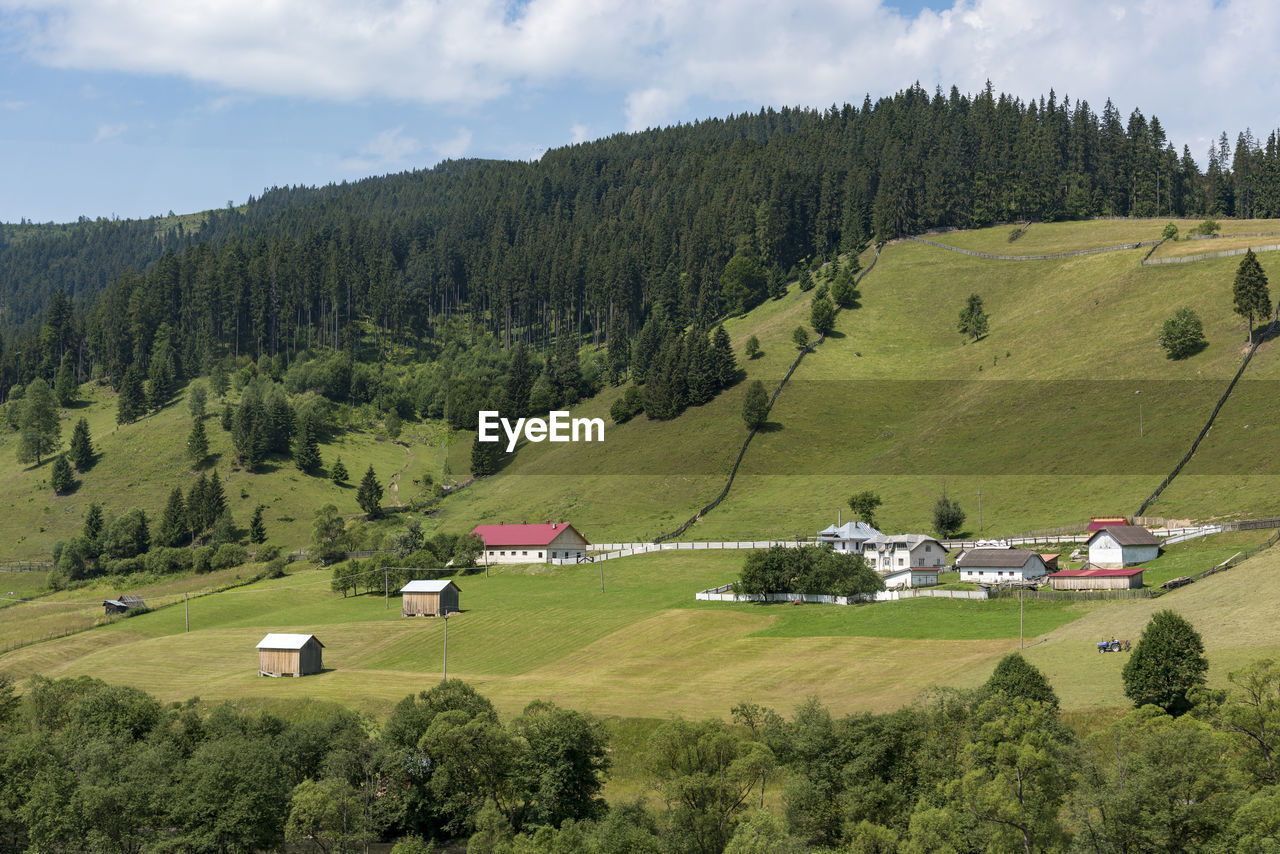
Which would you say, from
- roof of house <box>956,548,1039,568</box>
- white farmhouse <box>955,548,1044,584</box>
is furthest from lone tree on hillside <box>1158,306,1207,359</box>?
white farmhouse <box>955,548,1044,584</box>

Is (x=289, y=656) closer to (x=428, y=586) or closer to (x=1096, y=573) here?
(x=428, y=586)

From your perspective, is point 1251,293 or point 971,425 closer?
point 1251,293

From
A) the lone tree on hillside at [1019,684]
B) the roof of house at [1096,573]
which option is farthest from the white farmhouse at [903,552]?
the lone tree on hillside at [1019,684]

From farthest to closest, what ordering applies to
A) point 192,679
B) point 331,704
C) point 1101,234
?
point 1101,234
point 192,679
point 331,704

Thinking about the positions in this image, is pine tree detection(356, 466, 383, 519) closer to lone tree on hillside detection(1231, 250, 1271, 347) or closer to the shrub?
the shrub

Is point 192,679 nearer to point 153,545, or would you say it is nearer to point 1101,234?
point 153,545

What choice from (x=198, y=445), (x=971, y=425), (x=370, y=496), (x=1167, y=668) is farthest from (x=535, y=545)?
(x=1167, y=668)

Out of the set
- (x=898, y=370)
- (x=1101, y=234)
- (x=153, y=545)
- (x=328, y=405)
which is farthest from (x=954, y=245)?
(x=153, y=545)
